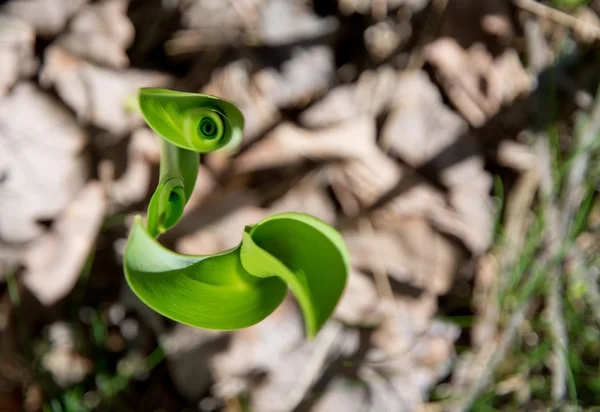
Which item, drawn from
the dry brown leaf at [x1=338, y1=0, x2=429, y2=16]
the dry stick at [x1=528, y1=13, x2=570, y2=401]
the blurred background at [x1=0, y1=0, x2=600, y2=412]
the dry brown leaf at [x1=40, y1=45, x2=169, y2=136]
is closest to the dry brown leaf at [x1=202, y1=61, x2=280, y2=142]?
the blurred background at [x1=0, y1=0, x2=600, y2=412]

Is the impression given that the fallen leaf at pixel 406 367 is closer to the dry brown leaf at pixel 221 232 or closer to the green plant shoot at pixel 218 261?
the dry brown leaf at pixel 221 232

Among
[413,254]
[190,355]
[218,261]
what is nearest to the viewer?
[218,261]

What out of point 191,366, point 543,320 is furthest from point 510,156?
point 191,366

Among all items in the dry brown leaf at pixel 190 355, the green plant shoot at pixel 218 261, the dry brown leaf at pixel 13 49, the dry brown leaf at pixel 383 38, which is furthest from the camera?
the dry brown leaf at pixel 383 38

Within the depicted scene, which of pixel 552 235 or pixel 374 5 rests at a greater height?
pixel 374 5

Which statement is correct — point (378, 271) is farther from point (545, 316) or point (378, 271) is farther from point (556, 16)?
point (556, 16)

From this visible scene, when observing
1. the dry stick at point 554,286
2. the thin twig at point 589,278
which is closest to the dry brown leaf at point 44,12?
the dry stick at point 554,286

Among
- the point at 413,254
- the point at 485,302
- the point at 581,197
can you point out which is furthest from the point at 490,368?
the point at 581,197

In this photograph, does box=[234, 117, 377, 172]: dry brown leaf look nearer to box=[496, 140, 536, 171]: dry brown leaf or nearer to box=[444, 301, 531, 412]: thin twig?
box=[496, 140, 536, 171]: dry brown leaf

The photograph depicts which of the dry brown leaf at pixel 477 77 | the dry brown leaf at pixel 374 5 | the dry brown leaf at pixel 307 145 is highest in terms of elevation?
the dry brown leaf at pixel 374 5
